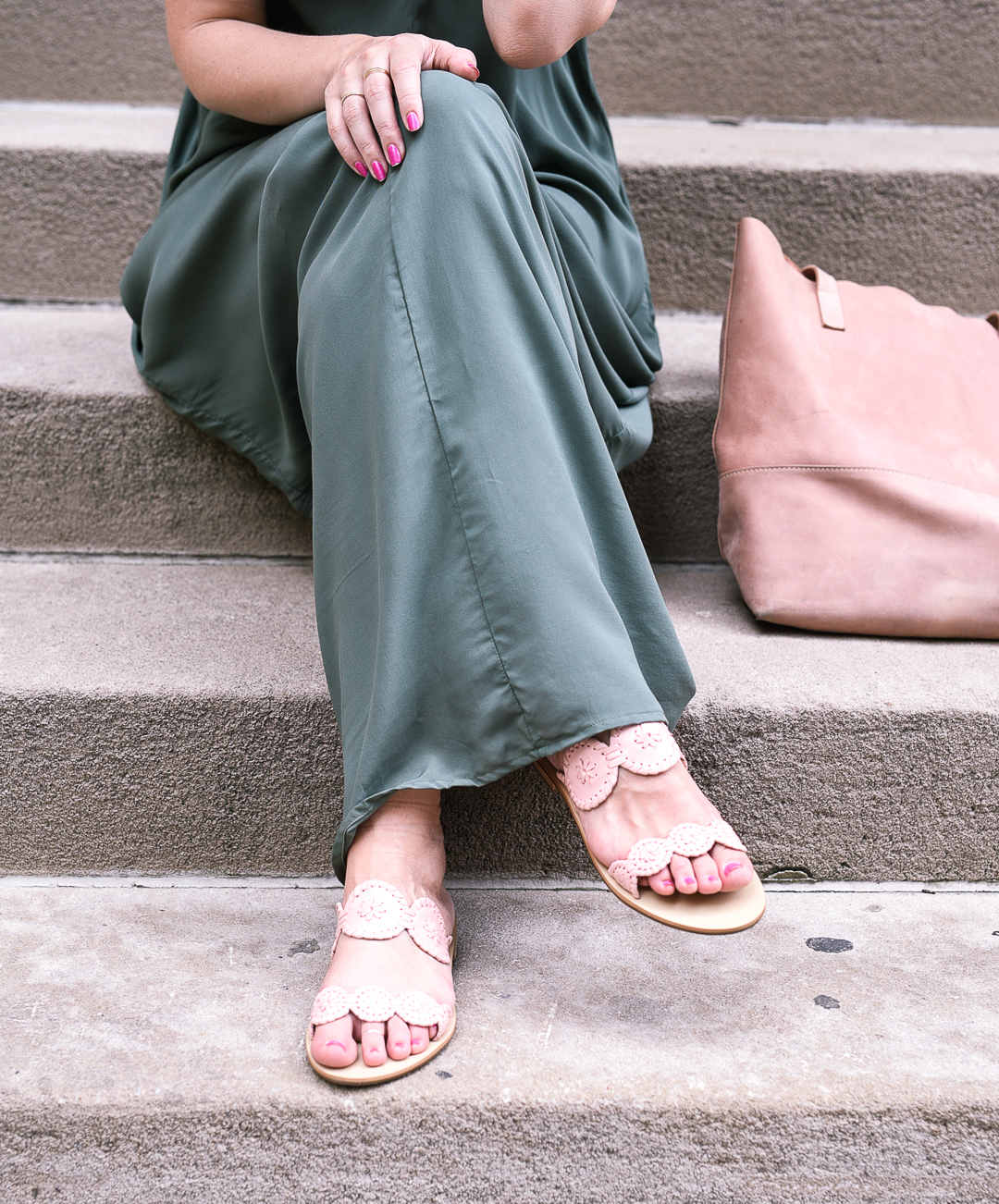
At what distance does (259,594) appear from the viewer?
109 cm

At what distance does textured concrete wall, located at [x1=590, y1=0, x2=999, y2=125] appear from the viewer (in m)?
1.71

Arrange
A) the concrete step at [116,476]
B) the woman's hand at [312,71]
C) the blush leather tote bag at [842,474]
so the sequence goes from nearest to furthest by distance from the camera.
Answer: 1. the woman's hand at [312,71]
2. the blush leather tote bag at [842,474]
3. the concrete step at [116,476]

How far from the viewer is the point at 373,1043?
64 centimetres

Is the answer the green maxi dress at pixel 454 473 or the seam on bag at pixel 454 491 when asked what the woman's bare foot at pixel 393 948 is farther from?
the seam on bag at pixel 454 491

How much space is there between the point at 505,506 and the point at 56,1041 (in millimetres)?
508

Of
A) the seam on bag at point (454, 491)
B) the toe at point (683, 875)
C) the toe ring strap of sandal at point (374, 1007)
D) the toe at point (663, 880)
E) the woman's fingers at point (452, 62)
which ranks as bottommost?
the toe ring strap of sandal at point (374, 1007)

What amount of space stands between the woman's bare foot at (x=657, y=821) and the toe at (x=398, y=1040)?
18 cm

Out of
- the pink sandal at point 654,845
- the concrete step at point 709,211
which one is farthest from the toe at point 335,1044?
the concrete step at point 709,211

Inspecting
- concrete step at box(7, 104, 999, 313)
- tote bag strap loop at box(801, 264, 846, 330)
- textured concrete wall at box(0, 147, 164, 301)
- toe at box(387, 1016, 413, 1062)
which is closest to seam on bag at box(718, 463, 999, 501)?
tote bag strap loop at box(801, 264, 846, 330)

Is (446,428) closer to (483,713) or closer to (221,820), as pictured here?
(483,713)

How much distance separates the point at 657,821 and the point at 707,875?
0.17 ft

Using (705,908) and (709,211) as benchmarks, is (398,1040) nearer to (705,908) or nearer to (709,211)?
(705,908)

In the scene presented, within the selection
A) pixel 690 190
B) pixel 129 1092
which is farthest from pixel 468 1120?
pixel 690 190

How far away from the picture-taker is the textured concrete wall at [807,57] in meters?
1.71
